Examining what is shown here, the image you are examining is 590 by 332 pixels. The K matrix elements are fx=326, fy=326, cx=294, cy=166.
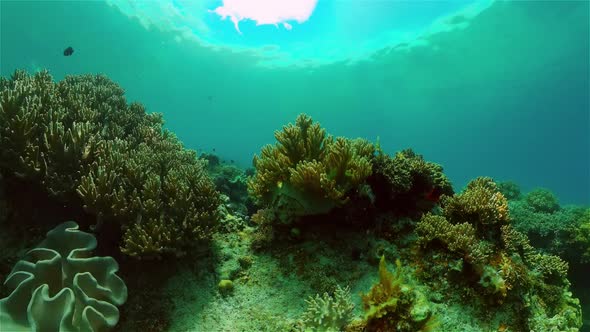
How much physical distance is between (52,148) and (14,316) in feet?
6.83

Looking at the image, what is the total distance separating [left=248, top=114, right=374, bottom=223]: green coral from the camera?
4.39m

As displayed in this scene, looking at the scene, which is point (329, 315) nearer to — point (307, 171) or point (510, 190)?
point (307, 171)

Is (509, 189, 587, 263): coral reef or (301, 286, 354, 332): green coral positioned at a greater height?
(509, 189, 587, 263): coral reef

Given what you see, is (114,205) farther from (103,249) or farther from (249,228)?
(249,228)

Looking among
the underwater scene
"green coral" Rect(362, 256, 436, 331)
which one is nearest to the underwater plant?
the underwater scene

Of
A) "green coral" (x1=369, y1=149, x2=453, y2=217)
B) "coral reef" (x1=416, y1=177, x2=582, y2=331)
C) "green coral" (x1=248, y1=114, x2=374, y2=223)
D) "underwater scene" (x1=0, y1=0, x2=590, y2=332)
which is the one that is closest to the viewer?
"underwater scene" (x1=0, y1=0, x2=590, y2=332)

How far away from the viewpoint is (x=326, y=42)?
1921 inches

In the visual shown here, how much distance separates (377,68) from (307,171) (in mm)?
60091

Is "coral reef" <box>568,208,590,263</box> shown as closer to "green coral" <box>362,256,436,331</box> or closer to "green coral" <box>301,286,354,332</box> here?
"green coral" <box>362,256,436,331</box>

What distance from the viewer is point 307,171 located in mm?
4285

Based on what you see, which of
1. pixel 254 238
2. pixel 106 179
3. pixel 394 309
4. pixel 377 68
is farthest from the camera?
pixel 377 68

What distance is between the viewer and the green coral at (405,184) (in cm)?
486

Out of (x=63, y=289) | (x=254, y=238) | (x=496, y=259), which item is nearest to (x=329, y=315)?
(x=254, y=238)

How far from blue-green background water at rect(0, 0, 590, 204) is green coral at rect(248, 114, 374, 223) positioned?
82.9 feet
